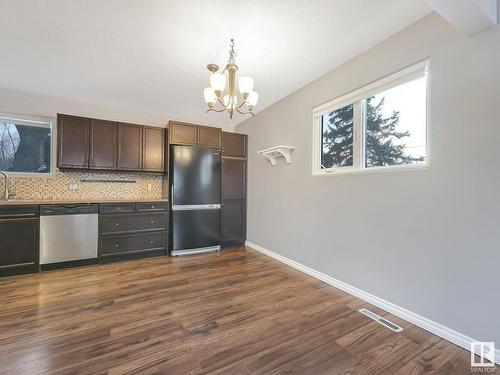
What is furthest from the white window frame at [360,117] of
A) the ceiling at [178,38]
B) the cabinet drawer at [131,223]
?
the cabinet drawer at [131,223]

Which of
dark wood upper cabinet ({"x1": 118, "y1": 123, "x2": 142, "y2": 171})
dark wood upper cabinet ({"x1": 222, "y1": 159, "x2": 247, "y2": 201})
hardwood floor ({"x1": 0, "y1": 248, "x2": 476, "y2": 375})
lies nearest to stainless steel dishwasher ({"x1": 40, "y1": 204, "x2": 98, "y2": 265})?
hardwood floor ({"x1": 0, "y1": 248, "x2": 476, "y2": 375})

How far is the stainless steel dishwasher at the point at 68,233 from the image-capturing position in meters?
2.81

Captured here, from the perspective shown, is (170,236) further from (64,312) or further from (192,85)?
(192,85)

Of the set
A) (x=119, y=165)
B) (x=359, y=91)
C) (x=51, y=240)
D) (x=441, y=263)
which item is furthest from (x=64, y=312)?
(x=359, y=91)

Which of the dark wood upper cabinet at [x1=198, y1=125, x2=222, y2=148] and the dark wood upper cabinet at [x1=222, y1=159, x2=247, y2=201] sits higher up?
the dark wood upper cabinet at [x1=198, y1=125, x2=222, y2=148]

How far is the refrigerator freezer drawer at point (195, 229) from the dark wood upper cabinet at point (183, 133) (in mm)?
1182

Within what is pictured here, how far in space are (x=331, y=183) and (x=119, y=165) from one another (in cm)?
322

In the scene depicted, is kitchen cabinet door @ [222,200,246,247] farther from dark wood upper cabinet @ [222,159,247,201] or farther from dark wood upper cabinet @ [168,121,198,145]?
dark wood upper cabinet @ [168,121,198,145]

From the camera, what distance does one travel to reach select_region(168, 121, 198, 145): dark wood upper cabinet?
362cm

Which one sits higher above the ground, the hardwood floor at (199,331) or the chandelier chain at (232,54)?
the chandelier chain at (232,54)

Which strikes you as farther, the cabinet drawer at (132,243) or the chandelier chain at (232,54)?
the cabinet drawer at (132,243)

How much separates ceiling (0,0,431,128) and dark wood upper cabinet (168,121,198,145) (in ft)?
2.24

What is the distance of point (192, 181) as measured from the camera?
12.0 ft

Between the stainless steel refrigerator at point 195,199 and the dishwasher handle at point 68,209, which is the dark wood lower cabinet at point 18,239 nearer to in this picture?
the dishwasher handle at point 68,209
